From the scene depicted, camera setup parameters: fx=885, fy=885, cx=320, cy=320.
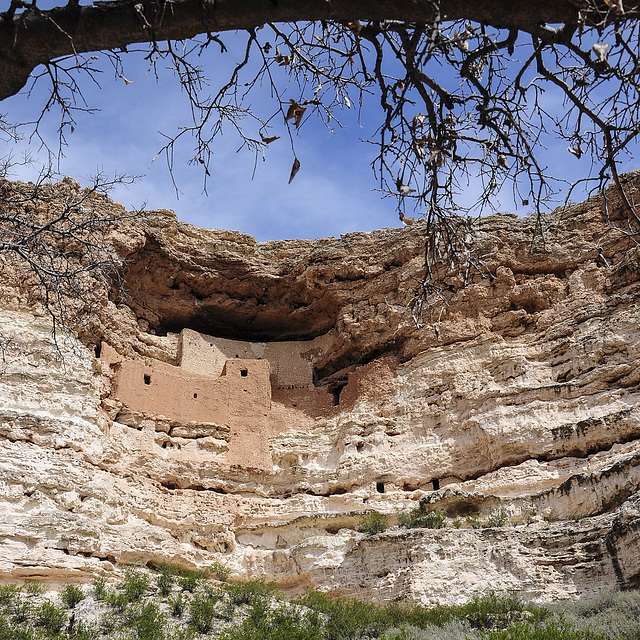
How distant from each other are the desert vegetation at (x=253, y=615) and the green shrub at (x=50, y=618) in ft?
0.05

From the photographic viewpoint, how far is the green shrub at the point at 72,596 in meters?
13.6

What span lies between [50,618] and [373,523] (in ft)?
20.8

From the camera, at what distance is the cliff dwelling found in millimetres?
18844

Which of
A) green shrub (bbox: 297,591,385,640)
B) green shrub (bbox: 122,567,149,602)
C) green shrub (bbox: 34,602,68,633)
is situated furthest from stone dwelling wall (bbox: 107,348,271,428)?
green shrub (bbox: 34,602,68,633)

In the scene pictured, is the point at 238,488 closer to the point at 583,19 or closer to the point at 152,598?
the point at 152,598

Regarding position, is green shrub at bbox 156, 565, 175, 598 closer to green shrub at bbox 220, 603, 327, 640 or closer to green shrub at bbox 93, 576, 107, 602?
green shrub at bbox 93, 576, 107, 602

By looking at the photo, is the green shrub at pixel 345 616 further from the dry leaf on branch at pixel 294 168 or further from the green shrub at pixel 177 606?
the dry leaf on branch at pixel 294 168

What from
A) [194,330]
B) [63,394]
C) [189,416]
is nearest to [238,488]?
[189,416]

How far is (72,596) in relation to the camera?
538 inches

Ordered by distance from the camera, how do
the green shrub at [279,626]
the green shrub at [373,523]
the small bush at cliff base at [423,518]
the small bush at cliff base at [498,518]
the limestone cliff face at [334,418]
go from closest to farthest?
the green shrub at [279,626], the limestone cliff face at [334,418], the small bush at cliff base at [498,518], the small bush at cliff base at [423,518], the green shrub at [373,523]

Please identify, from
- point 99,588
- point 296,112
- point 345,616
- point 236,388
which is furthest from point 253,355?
point 296,112

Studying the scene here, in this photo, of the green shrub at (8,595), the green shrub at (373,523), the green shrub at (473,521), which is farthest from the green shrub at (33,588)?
the green shrub at (473,521)

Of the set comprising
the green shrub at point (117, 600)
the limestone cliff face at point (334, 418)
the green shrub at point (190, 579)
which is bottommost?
the green shrub at point (117, 600)

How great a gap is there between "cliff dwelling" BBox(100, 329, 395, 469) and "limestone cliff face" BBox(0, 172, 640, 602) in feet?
0.17
